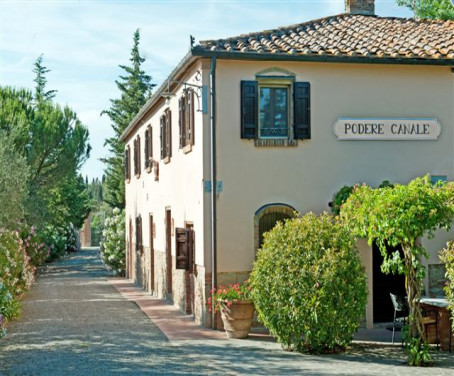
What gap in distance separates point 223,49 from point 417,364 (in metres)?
7.12

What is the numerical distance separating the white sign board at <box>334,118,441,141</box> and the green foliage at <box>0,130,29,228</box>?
35.2 ft

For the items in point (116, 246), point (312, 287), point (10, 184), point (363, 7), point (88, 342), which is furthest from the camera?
point (116, 246)

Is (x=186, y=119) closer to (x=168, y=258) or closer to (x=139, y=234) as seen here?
(x=168, y=258)

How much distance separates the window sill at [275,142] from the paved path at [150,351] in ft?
12.7

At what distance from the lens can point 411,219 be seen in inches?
429

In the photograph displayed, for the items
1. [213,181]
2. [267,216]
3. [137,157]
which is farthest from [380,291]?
[137,157]

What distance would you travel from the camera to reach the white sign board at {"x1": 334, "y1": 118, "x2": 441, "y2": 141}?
1567 cm

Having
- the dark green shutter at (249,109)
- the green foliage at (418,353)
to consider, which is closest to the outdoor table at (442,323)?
the green foliage at (418,353)

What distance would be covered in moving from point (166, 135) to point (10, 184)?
5341 mm

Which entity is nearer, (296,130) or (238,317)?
(238,317)

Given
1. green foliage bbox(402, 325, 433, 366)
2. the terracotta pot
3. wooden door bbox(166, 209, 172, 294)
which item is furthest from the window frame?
wooden door bbox(166, 209, 172, 294)

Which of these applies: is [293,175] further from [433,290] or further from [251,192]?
[433,290]

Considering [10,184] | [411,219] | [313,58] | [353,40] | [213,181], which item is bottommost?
[411,219]

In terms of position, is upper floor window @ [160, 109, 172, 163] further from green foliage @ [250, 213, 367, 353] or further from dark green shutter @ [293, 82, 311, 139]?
green foliage @ [250, 213, 367, 353]
